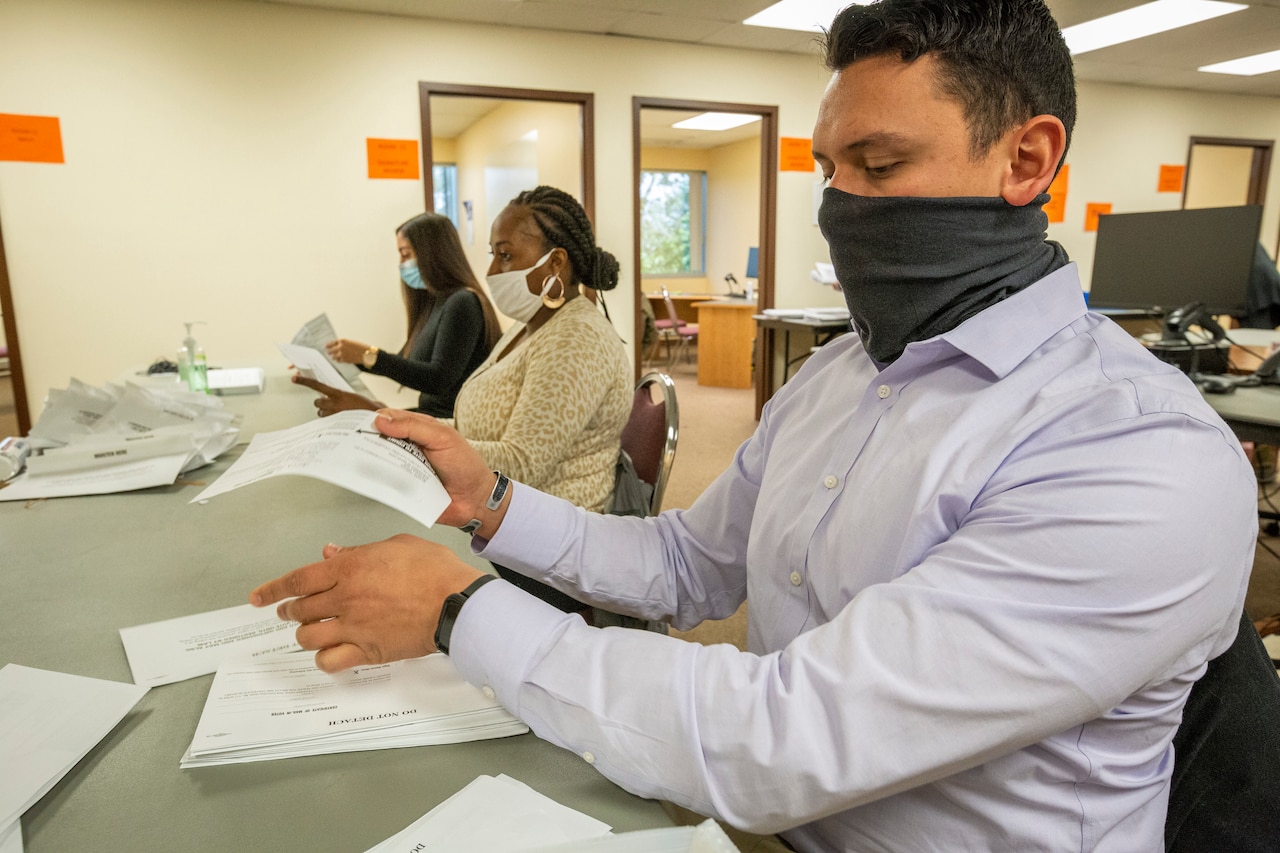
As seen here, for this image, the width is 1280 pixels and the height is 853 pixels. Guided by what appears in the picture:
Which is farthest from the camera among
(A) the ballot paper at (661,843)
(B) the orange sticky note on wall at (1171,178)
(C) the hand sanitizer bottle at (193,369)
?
(B) the orange sticky note on wall at (1171,178)

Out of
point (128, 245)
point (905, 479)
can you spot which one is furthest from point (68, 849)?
point (128, 245)

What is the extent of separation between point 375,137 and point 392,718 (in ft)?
14.0

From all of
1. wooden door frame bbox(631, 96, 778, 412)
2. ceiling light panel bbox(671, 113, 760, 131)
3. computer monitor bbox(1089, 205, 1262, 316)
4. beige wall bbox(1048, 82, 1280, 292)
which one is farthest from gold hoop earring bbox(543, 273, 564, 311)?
ceiling light panel bbox(671, 113, 760, 131)

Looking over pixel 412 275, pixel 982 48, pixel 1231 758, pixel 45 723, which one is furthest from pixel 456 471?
pixel 412 275

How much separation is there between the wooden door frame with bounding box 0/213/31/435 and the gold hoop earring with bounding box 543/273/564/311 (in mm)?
3336

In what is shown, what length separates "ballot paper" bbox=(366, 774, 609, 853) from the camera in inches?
22.6

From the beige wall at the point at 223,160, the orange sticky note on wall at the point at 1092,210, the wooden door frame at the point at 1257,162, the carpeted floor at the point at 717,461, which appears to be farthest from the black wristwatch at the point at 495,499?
the wooden door frame at the point at 1257,162

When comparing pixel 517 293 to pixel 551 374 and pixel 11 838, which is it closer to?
pixel 551 374

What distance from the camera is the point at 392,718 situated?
28.3 inches

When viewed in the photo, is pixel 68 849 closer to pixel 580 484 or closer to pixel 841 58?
pixel 841 58

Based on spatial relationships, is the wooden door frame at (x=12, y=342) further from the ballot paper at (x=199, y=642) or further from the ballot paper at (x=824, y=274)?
the ballot paper at (x=824, y=274)

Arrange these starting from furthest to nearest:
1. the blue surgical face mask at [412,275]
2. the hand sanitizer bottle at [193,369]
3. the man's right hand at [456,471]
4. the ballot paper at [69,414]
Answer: the blue surgical face mask at [412,275], the hand sanitizer bottle at [193,369], the ballot paper at [69,414], the man's right hand at [456,471]

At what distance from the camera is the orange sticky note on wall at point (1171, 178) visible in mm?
6312

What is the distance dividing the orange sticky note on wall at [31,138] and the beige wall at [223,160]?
0.13ft
